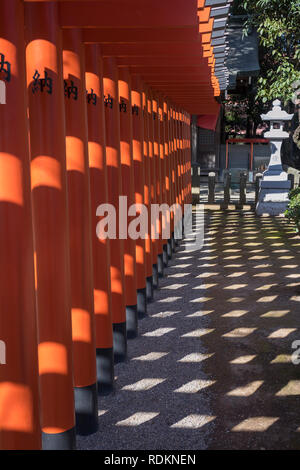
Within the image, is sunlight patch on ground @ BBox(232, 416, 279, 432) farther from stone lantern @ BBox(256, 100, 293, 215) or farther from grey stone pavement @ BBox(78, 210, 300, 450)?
stone lantern @ BBox(256, 100, 293, 215)

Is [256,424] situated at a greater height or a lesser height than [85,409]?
lesser

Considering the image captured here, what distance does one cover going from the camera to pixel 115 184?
5.96 meters

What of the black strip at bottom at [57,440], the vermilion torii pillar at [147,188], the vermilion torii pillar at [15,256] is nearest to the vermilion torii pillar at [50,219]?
the black strip at bottom at [57,440]

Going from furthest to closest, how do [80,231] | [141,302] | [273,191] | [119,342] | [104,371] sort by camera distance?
1. [273,191]
2. [141,302]
3. [119,342]
4. [104,371]
5. [80,231]

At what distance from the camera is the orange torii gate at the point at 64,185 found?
3.18 metres

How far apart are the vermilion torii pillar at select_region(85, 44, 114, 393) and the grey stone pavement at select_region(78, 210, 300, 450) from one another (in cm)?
40

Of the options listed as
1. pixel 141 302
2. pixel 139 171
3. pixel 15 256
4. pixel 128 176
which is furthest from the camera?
pixel 141 302

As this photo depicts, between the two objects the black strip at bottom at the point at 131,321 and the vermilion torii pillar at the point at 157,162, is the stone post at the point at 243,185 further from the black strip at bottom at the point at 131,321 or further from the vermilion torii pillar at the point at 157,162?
the black strip at bottom at the point at 131,321

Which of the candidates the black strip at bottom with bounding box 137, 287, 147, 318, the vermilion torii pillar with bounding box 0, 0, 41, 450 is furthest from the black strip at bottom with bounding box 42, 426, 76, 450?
the black strip at bottom with bounding box 137, 287, 147, 318

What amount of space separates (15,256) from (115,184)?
290cm

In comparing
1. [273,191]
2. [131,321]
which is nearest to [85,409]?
[131,321]

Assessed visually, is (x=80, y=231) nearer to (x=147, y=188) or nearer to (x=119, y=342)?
(x=119, y=342)

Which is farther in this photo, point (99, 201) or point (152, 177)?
point (152, 177)
